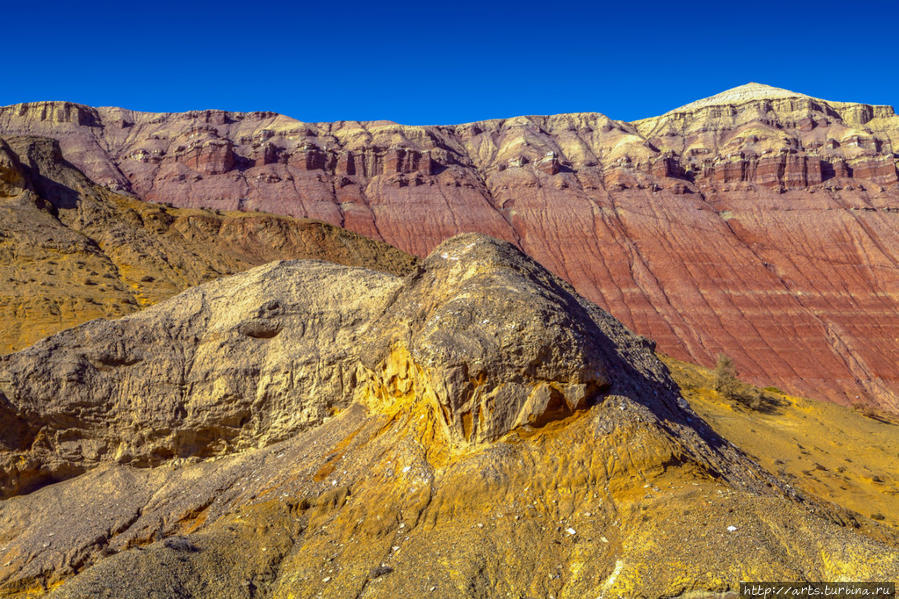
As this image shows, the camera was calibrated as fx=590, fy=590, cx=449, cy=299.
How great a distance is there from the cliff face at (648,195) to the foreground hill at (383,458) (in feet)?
152

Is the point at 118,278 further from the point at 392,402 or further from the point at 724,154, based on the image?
the point at 724,154

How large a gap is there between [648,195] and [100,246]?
62451 millimetres

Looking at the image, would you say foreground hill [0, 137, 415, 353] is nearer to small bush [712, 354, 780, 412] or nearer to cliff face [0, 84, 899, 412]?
small bush [712, 354, 780, 412]

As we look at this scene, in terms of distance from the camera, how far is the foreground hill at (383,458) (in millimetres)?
5879

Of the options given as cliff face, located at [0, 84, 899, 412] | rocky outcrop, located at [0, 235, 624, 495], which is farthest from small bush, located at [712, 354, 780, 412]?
cliff face, located at [0, 84, 899, 412]

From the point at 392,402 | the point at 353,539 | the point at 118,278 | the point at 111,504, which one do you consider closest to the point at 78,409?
the point at 111,504

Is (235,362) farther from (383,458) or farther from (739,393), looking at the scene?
(739,393)

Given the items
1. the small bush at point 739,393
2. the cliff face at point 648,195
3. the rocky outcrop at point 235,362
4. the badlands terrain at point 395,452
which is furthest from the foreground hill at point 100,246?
the cliff face at point 648,195

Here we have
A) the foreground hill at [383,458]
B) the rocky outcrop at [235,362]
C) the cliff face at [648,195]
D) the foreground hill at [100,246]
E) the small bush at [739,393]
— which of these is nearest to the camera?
the foreground hill at [383,458]

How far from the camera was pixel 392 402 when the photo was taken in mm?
8758

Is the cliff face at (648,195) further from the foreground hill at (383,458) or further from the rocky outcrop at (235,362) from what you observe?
the foreground hill at (383,458)

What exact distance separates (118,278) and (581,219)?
55.2 meters

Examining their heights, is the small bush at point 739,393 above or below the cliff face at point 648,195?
below

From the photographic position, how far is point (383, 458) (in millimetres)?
7840
